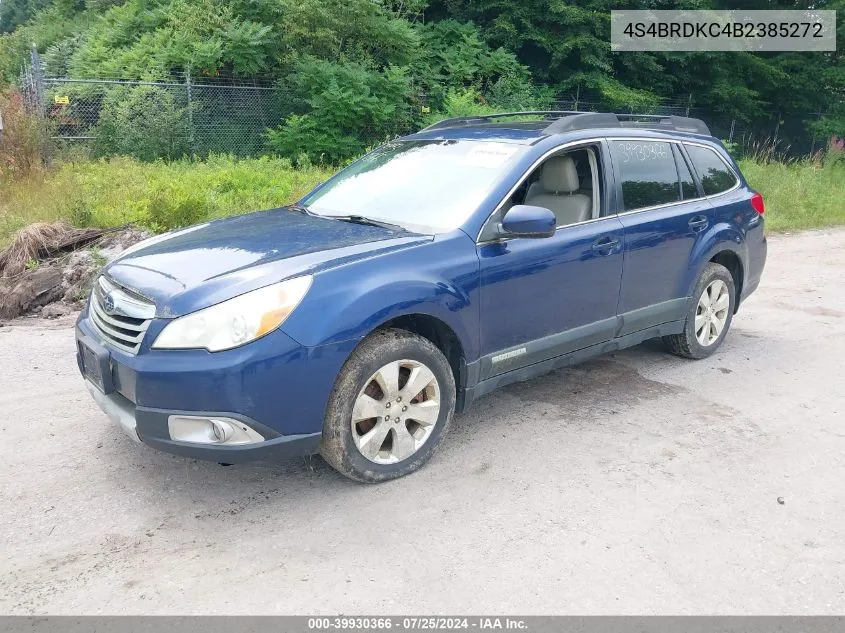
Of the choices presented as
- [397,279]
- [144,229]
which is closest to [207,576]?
[397,279]

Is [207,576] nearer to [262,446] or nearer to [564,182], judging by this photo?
[262,446]

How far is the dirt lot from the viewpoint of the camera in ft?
9.39

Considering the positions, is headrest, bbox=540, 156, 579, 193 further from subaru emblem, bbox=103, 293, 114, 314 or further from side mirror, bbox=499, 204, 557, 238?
subaru emblem, bbox=103, 293, 114, 314

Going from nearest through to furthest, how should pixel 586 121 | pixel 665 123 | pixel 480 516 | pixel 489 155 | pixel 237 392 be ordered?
pixel 237 392 → pixel 480 516 → pixel 489 155 → pixel 586 121 → pixel 665 123

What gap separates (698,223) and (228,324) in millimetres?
3614

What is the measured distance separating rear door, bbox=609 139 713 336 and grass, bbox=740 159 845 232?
8.14 m

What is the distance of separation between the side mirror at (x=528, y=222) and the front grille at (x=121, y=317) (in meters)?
1.85

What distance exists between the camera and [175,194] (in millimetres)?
9133

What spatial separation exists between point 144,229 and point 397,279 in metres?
5.31

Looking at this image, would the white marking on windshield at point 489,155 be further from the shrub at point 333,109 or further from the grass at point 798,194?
the shrub at point 333,109

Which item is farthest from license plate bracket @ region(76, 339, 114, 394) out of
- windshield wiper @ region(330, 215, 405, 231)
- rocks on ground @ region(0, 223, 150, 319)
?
rocks on ground @ region(0, 223, 150, 319)

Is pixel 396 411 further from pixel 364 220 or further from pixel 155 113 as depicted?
pixel 155 113

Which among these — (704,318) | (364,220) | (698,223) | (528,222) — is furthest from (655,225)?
(364,220)

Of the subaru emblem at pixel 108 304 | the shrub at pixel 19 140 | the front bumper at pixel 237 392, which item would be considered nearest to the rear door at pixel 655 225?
the front bumper at pixel 237 392
